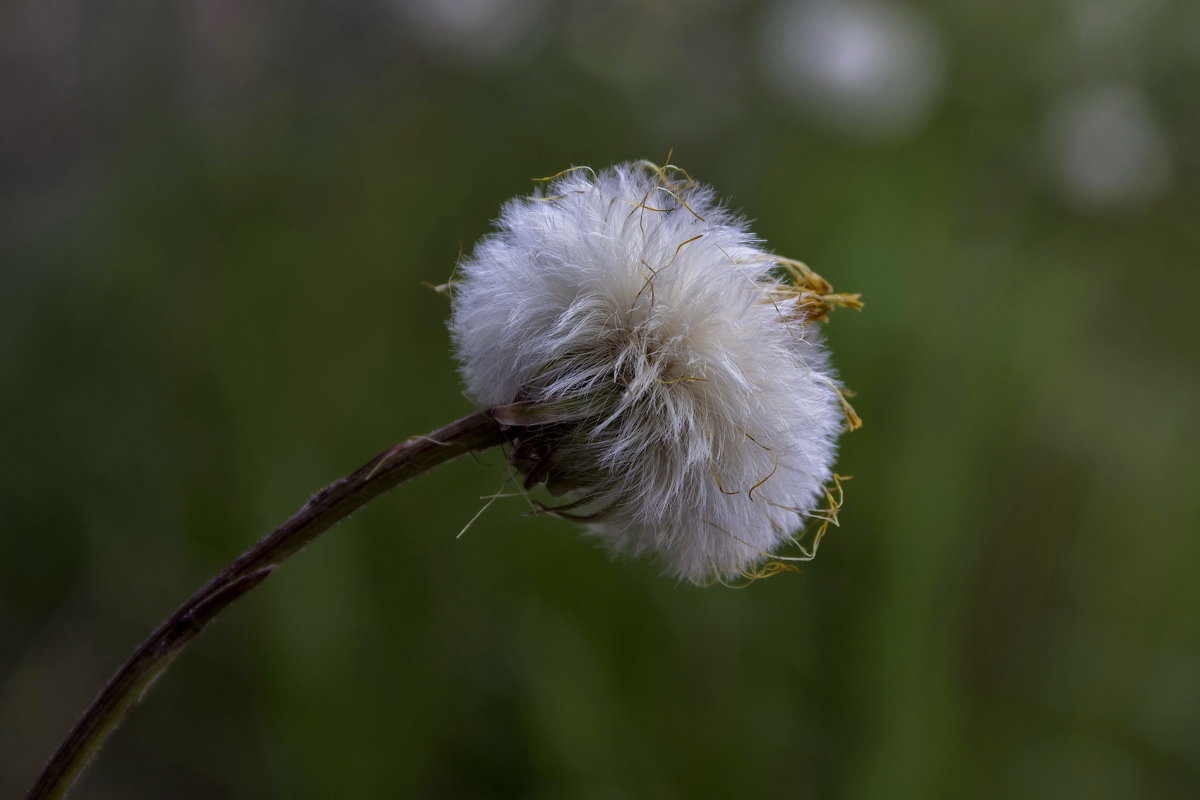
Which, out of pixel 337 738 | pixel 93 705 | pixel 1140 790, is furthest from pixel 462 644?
pixel 1140 790

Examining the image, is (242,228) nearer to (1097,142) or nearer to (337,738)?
(337,738)

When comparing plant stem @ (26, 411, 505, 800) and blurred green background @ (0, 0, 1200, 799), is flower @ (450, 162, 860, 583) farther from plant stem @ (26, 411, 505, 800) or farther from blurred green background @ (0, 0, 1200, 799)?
blurred green background @ (0, 0, 1200, 799)

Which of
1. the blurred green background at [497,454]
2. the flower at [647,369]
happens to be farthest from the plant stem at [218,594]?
the blurred green background at [497,454]

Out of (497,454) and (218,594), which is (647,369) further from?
(497,454)

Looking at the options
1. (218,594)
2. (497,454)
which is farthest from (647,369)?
(497,454)

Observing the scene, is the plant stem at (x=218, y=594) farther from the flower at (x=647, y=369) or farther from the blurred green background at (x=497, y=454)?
the blurred green background at (x=497, y=454)

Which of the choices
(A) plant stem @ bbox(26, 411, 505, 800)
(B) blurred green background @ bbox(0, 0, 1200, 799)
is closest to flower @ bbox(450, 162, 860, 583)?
(A) plant stem @ bbox(26, 411, 505, 800)

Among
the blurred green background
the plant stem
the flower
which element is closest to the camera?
the plant stem
